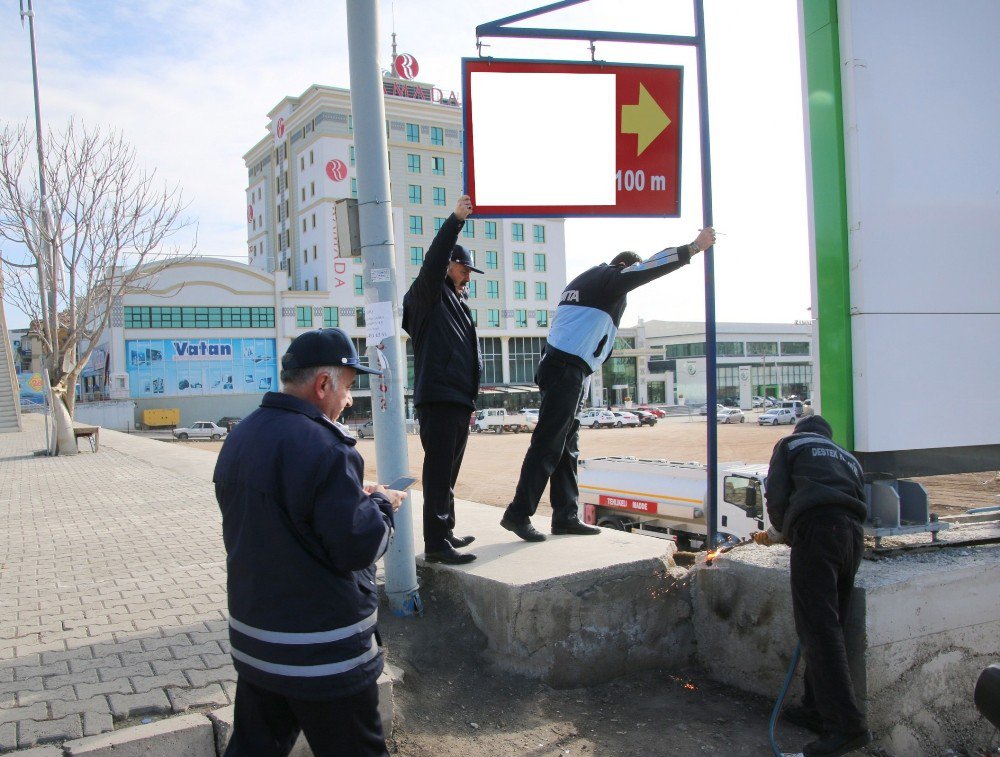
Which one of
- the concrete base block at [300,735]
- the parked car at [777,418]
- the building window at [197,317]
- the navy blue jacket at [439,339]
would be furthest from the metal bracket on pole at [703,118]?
the building window at [197,317]

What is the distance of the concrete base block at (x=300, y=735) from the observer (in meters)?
3.07

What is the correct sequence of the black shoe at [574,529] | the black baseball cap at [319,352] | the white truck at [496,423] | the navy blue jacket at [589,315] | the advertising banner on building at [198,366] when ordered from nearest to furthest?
the black baseball cap at [319,352] → the navy blue jacket at [589,315] → the black shoe at [574,529] → the white truck at [496,423] → the advertising banner on building at [198,366]

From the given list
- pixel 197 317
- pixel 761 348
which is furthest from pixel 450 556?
pixel 761 348

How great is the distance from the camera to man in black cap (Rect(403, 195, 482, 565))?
4.50m

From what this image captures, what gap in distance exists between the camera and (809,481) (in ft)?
12.4

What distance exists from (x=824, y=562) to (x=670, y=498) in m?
9.48

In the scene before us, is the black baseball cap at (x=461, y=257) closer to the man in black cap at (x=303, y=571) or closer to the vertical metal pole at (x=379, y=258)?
the vertical metal pole at (x=379, y=258)

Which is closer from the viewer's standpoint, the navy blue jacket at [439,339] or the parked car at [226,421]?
the navy blue jacket at [439,339]

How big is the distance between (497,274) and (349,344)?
73321mm

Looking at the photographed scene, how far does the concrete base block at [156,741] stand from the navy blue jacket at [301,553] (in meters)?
0.89

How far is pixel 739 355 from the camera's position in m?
87.6

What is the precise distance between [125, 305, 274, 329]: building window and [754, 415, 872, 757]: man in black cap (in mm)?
63482

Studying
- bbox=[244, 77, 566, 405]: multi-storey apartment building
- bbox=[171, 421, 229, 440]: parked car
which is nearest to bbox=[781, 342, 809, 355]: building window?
bbox=[244, 77, 566, 405]: multi-storey apartment building

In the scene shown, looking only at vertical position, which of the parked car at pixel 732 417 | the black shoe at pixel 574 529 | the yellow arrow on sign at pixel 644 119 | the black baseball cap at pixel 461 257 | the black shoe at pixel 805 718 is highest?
the yellow arrow on sign at pixel 644 119
